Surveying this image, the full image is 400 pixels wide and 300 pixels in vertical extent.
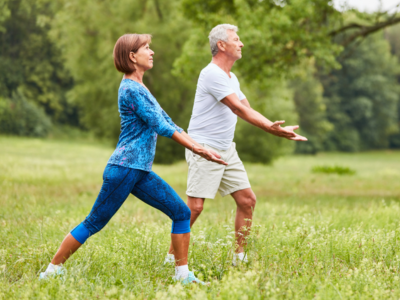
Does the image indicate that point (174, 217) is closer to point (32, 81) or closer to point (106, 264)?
point (106, 264)

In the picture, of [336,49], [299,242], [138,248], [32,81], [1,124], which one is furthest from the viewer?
[32,81]

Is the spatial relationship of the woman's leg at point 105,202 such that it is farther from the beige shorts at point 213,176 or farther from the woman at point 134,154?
the beige shorts at point 213,176

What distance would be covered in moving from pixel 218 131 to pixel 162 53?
17.0m

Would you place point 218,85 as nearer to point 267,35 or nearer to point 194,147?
point 194,147

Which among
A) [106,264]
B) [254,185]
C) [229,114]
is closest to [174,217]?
[106,264]

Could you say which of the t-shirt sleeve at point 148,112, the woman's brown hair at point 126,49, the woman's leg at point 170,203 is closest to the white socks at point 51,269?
the woman's leg at point 170,203

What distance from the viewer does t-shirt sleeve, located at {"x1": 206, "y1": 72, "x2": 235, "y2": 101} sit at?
161 inches

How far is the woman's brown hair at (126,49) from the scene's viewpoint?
355 centimetres

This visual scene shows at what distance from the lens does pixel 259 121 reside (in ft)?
12.6

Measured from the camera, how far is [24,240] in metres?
5.09

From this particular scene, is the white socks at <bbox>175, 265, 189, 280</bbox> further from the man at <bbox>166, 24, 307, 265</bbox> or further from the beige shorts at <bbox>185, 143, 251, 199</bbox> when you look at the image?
the beige shorts at <bbox>185, 143, 251, 199</bbox>

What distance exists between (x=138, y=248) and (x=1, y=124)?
14.1 m

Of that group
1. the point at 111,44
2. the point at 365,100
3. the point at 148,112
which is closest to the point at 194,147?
the point at 148,112

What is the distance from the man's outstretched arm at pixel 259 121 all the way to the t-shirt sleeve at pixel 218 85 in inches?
1.8
